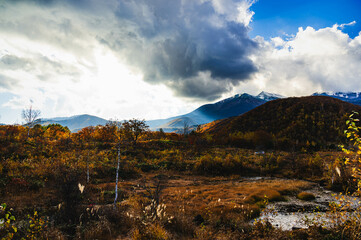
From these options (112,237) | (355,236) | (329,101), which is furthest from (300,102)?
(112,237)

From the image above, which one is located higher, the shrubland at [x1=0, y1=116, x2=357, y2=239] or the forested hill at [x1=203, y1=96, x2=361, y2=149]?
the forested hill at [x1=203, y1=96, x2=361, y2=149]

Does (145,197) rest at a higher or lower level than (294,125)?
lower

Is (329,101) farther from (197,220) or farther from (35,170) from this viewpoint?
(35,170)

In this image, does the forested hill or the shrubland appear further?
the forested hill

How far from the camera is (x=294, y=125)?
48094 millimetres

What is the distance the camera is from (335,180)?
14641mm

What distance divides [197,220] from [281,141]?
38.4 meters

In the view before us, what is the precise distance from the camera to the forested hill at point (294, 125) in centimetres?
3981

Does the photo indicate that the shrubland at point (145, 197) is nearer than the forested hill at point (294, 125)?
Yes

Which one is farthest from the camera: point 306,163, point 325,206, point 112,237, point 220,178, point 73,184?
point 306,163

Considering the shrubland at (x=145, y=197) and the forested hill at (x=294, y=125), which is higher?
the forested hill at (x=294, y=125)

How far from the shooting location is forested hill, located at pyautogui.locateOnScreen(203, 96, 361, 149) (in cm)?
3981

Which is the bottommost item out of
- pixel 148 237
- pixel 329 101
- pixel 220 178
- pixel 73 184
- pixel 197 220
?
pixel 220 178

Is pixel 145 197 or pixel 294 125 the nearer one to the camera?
pixel 145 197
